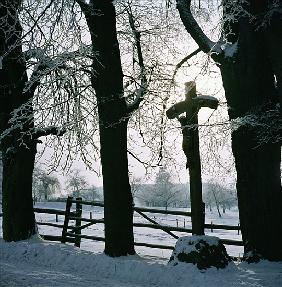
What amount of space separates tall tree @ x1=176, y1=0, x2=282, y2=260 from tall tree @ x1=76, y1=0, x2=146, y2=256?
1.71 meters

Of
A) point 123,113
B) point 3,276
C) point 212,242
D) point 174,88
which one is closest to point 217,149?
point 174,88

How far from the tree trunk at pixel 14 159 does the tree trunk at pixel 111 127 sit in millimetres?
2450

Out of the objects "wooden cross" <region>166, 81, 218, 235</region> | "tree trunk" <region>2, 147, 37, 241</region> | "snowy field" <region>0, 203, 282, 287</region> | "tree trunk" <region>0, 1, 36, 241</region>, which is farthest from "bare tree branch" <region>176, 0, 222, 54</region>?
"tree trunk" <region>2, 147, 37, 241</region>

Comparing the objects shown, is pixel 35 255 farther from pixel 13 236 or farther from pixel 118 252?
pixel 118 252

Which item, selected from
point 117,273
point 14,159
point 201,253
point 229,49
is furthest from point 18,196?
point 229,49

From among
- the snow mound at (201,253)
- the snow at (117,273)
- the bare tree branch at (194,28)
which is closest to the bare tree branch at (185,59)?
the bare tree branch at (194,28)

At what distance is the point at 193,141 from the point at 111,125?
173 centimetres

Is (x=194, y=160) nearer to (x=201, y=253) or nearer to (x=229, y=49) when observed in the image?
(x=201, y=253)

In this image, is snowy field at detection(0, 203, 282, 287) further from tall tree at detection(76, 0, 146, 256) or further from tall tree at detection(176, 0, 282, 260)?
tall tree at detection(176, 0, 282, 260)

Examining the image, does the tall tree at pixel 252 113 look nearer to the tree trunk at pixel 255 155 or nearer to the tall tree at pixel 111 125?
the tree trunk at pixel 255 155

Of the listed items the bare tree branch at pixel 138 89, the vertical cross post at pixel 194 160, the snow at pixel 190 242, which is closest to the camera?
the snow at pixel 190 242

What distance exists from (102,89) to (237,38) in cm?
294

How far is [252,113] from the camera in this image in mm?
6945

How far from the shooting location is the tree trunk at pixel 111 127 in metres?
7.66
